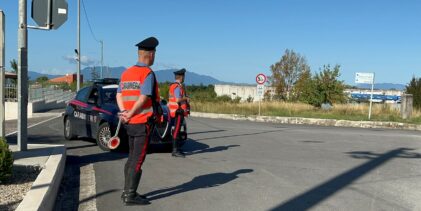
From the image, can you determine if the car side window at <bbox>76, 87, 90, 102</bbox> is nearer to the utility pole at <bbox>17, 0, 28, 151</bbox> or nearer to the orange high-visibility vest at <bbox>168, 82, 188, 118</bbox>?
the orange high-visibility vest at <bbox>168, 82, 188, 118</bbox>

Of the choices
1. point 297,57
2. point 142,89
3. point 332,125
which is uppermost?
point 297,57

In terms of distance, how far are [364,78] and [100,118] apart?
18491 millimetres

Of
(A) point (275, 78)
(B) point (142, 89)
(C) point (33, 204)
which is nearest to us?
(C) point (33, 204)

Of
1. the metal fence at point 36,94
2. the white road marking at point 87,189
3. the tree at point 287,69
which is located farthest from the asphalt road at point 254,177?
the tree at point 287,69

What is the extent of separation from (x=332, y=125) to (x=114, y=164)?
15.4m

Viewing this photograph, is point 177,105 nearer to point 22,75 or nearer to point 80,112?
point 80,112

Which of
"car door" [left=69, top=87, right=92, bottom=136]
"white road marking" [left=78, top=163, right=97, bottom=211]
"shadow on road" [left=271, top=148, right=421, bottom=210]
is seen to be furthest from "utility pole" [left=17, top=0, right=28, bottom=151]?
"shadow on road" [left=271, top=148, right=421, bottom=210]

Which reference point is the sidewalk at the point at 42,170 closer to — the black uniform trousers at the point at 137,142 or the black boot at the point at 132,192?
the black boot at the point at 132,192

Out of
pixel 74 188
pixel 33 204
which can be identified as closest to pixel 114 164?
pixel 74 188

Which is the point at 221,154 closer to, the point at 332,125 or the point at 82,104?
the point at 82,104

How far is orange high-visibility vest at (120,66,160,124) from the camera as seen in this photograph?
→ 562 centimetres

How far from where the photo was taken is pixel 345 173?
8555 mm

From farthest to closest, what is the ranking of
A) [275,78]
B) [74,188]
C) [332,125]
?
[275,78]
[332,125]
[74,188]

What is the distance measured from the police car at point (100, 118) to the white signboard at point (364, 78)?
16.8 m
